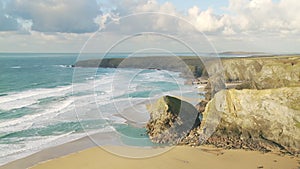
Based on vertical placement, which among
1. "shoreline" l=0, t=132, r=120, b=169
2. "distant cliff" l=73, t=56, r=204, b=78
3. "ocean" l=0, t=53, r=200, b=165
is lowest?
"shoreline" l=0, t=132, r=120, b=169

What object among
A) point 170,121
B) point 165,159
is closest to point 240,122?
point 170,121

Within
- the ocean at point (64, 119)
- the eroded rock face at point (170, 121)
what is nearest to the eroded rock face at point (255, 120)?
the eroded rock face at point (170, 121)

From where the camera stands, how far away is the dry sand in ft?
51.3

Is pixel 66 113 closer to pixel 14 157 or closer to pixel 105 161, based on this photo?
pixel 14 157

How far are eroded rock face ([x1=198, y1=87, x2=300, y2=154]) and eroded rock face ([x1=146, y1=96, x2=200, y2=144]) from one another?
1.34 m

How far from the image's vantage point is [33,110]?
96.2ft

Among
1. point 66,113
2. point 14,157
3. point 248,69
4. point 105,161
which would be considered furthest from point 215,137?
point 248,69

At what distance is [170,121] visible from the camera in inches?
813

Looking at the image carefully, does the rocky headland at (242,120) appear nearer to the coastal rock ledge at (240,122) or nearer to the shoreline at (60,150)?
the coastal rock ledge at (240,122)

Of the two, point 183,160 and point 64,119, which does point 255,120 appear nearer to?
point 183,160

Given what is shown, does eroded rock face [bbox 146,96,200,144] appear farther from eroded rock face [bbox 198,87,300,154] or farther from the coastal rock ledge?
eroded rock face [bbox 198,87,300,154]

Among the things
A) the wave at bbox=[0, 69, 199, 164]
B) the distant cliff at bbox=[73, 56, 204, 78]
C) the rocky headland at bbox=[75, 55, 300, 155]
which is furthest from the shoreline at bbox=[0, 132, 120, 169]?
the distant cliff at bbox=[73, 56, 204, 78]

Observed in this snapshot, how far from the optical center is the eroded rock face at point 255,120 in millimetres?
16750

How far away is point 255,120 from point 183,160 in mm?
5343
